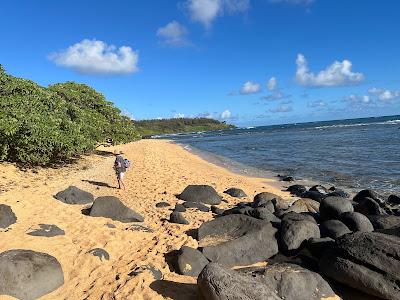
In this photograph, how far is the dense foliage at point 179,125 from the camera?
164 meters

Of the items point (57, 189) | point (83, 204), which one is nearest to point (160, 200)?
point (83, 204)

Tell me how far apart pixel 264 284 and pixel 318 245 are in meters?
2.43

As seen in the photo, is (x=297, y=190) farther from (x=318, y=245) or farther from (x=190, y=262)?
(x=190, y=262)

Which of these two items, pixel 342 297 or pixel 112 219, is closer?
pixel 342 297

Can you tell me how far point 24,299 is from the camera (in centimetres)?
696

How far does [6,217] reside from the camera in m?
10.5

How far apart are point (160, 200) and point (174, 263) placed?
6067 mm

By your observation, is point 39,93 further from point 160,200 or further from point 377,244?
point 377,244

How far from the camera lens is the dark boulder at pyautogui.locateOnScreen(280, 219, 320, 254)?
8844 millimetres

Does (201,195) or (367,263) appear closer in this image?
(367,263)

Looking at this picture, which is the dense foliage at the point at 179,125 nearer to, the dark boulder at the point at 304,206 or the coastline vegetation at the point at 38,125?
the coastline vegetation at the point at 38,125

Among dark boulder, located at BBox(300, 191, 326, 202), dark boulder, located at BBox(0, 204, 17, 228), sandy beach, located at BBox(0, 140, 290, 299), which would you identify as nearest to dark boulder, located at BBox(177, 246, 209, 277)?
sandy beach, located at BBox(0, 140, 290, 299)

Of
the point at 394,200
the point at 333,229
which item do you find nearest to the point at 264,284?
the point at 333,229

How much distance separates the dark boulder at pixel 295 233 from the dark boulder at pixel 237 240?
0.72 ft
